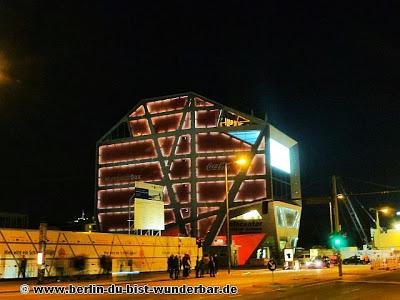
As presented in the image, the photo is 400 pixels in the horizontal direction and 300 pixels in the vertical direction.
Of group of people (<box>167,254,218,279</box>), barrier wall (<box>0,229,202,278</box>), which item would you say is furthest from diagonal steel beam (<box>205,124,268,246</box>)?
group of people (<box>167,254,218,279</box>)

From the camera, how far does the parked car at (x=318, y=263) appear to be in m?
59.2

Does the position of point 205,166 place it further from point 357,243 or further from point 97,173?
point 357,243

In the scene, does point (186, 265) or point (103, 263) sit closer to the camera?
point (186, 265)

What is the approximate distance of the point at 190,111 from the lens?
9738 centimetres

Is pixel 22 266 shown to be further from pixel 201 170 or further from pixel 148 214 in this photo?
pixel 201 170

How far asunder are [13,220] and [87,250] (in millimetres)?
59880

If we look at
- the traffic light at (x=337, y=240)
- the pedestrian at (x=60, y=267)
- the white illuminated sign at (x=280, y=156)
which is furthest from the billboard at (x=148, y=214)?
the white illuminated sign at (x=280, y=156)

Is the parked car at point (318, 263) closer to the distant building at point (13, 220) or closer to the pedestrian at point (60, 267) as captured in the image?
the pedestrian at point (60, 267)

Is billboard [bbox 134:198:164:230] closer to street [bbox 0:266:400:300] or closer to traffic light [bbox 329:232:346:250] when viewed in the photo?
street [bbox 0:266:400:300]

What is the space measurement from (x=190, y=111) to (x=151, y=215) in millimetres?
41916

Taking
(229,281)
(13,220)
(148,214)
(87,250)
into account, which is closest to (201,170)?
(148,214)

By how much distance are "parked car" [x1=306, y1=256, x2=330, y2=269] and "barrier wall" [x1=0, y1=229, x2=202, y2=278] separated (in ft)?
43.4

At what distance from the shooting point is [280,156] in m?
99.2

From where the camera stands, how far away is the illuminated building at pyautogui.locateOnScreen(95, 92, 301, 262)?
3575 inches
